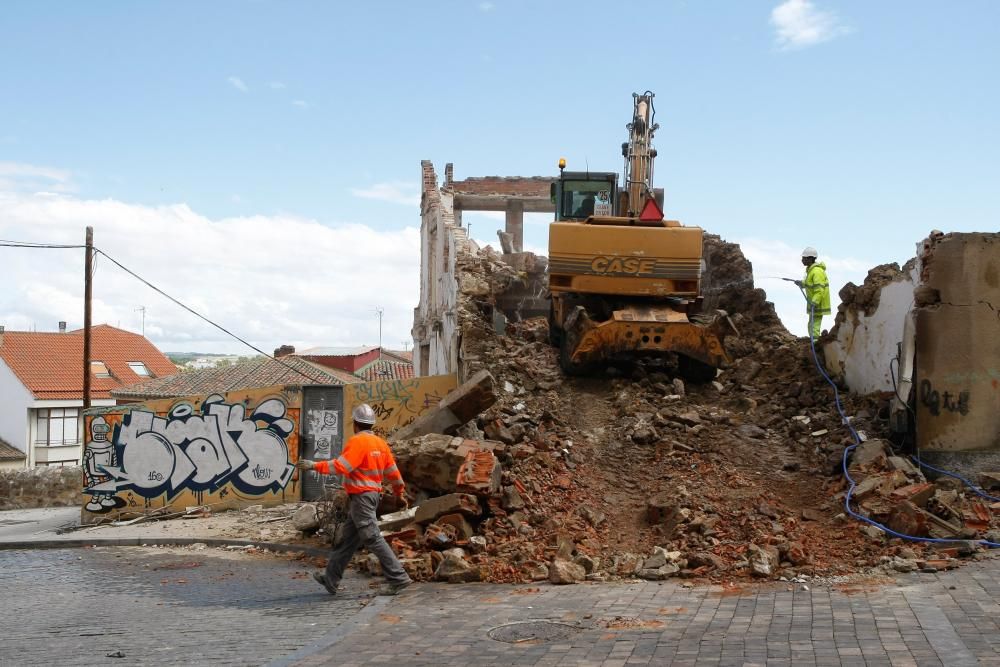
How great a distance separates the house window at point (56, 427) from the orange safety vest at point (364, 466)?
4062 centimetres

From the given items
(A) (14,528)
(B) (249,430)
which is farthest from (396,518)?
(A) (14,528)

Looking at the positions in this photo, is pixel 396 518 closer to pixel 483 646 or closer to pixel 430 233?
pixel 483 646

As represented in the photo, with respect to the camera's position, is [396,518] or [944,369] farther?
[944,369]

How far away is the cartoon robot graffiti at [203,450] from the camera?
633 inches

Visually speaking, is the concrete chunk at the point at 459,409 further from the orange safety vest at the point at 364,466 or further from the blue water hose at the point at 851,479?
the blue water hose at the point at 851,479

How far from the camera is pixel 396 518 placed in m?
9.73

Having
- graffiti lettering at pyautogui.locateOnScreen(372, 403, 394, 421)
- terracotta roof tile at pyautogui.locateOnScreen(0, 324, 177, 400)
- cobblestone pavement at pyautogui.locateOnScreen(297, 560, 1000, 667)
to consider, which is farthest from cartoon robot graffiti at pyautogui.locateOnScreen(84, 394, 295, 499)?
terracotta roof tile at pyautogui.locateOnScreen(0, 324, 177, 400)

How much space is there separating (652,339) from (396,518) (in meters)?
5.11

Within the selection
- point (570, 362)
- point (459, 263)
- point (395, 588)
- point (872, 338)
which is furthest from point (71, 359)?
point (395, 588)

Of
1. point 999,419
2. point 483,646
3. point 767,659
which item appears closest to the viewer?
point 767,659

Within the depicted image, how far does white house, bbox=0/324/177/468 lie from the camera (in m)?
44.0

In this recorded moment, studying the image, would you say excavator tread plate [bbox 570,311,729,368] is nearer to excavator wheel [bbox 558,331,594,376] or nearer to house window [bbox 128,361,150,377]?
excavator wheel [bbox 558,331,594,376]

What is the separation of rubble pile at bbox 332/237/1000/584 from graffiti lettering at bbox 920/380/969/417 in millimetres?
698

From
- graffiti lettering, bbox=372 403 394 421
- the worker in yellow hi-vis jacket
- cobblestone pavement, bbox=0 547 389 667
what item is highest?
the worker in yellow hi-vis jacket
